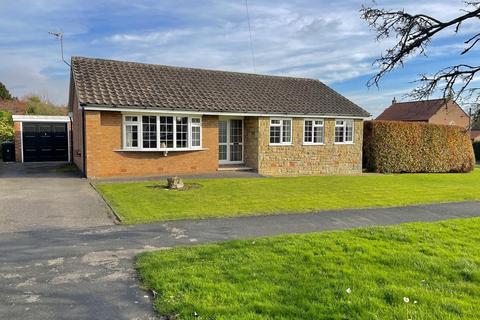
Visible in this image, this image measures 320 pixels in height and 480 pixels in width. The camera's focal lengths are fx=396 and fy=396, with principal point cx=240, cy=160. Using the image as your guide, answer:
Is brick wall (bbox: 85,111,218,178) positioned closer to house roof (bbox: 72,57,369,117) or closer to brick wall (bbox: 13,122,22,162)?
house roof (bbox: 72,57,369,117)

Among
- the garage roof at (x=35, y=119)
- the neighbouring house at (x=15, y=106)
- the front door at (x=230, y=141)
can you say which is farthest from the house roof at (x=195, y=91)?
the neighbouring house at (x=15, y=106)

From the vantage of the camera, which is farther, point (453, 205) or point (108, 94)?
point (108, 94)

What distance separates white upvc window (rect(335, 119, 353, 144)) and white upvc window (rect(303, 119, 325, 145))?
102cm

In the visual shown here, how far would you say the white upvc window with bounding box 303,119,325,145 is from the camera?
20.4m

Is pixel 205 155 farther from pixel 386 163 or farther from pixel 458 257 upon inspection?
pixel 458 257

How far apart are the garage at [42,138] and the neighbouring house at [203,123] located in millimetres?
4353

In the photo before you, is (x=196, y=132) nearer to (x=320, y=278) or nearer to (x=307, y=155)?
(x=307, y=155)

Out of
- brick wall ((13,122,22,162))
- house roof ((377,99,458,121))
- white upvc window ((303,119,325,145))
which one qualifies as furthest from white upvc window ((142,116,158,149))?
house roof ((377,99,458,121))

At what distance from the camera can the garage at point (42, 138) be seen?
2370 centimetres

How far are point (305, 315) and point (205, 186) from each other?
1016 cm

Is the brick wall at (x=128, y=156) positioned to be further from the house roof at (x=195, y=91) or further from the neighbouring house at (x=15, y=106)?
the neighbouring house at (x=15, y=106)

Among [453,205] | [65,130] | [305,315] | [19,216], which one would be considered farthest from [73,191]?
[65,130]

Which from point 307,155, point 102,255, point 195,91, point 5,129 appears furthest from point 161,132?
point 5,129

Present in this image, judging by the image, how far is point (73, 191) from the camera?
1227 centimetres
